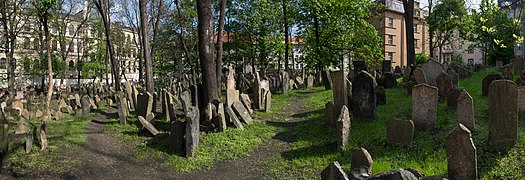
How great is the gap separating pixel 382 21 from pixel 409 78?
35.3 metres

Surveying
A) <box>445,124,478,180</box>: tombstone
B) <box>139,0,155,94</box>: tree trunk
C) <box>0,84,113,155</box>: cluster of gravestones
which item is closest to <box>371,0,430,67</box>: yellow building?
<box>139,0,155,94</box>: tree trunk

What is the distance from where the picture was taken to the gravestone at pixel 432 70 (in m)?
10.9

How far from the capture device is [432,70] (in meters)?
11.0

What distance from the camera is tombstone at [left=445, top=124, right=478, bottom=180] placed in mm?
4785

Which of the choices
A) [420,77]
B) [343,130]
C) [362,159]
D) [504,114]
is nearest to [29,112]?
[343,130]

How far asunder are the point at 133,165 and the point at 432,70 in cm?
890

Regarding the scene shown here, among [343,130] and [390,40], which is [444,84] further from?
[390,40]

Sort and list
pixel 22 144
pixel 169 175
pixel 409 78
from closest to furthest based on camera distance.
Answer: pixel 169 175
pixel 22 144
pixel 409 78

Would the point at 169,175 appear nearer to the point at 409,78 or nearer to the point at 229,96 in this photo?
the point at 229,96

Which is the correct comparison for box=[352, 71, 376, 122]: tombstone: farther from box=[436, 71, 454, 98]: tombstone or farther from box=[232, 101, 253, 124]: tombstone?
box=[232, 101, 253, 124]: tombstone

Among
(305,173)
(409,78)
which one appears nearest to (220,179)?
(305,173)


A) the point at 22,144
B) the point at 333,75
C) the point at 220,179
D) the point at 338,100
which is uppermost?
the point at 333,75

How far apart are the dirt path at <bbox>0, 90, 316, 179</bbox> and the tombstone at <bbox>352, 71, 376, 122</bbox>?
5.80 ft

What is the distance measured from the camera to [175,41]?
129ft
